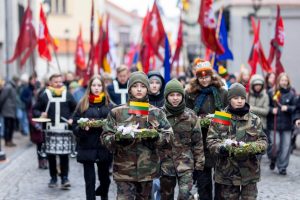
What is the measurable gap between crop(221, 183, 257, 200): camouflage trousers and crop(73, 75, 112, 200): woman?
2.08 meters

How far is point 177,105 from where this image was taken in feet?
25.9

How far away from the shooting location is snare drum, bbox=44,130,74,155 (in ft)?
35.7

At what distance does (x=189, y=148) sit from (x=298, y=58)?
23652 millimetres

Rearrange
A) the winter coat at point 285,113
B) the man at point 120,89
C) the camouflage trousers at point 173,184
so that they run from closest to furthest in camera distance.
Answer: the camouflage trousers at point 173,184, the man at point 120,89, the winter coat at point 285,113

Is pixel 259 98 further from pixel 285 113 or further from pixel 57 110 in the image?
pixel 57 110

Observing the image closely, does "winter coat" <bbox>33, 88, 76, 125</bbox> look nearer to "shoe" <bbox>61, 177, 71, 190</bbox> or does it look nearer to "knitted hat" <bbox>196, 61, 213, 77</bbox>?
"shoe" <bbox>61, 177, 71, 190</bbox>

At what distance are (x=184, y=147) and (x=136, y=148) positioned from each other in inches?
32.0

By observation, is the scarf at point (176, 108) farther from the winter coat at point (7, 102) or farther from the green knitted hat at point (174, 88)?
the winter coat at point (7, 102)

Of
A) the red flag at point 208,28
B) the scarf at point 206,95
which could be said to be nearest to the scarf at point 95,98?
the scarf at point 206,95

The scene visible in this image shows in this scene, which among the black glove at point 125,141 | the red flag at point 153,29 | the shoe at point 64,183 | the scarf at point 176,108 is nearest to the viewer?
the black glove at point 125,141

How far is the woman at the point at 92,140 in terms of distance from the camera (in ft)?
30.3

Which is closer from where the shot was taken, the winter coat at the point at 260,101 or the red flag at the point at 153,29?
the winter coat at the point at 260,101

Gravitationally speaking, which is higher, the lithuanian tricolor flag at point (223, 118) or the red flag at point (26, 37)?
the red flag at point (26, 37)

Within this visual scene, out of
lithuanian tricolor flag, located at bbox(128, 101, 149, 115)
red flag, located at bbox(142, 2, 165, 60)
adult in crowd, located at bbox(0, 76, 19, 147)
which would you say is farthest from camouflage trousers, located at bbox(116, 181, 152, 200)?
adult in crowd, located at bbox(0, 76, 19, 147)
